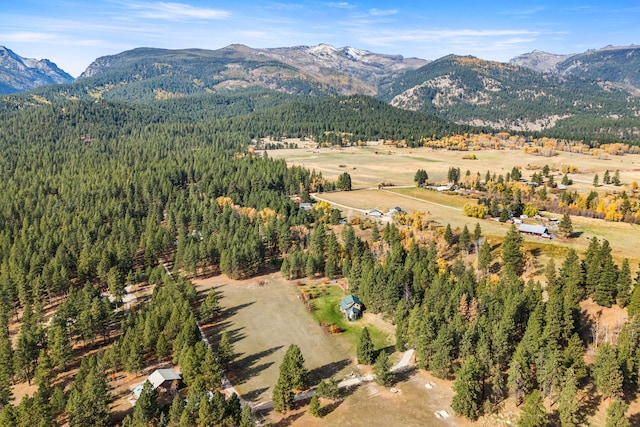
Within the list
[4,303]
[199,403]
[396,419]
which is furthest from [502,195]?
[4,303]

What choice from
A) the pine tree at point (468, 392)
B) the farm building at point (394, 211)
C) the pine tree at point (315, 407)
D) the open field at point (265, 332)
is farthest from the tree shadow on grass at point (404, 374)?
the farm building at point (394, 211)

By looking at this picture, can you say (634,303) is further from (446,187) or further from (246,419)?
(446,187)

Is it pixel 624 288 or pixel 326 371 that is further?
pixel 624 288

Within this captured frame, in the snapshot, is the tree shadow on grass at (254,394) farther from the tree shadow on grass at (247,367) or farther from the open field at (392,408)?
the open field at (392,408)

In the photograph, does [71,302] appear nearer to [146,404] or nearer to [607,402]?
[146,404]

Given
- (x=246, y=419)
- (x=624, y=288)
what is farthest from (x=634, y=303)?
(x=246, y=419)

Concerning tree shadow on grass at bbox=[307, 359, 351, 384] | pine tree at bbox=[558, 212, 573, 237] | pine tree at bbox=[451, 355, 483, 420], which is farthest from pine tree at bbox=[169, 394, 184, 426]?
pine tree at bbox=[558, 212, 573, 237]
